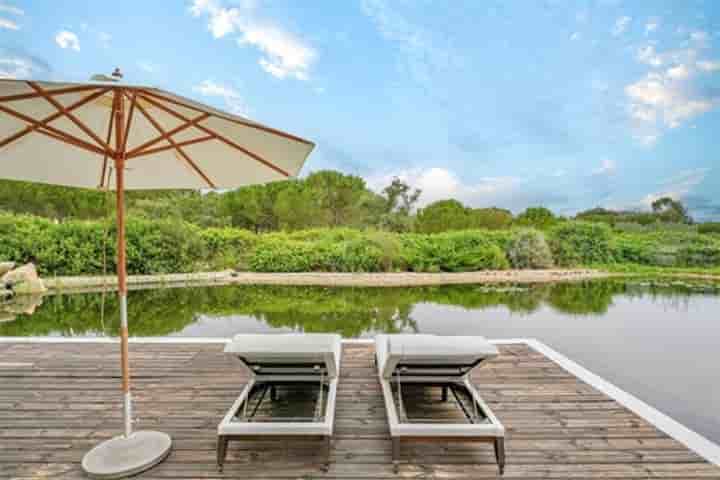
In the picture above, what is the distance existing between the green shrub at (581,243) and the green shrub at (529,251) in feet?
4.29

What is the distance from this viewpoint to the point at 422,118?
17641 mm

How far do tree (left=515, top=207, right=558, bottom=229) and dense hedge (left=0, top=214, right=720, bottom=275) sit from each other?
3.68 meters

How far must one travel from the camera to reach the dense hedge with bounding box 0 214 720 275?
1189 centimetres

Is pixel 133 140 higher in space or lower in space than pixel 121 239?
higher

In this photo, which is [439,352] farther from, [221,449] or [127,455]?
[127,455]

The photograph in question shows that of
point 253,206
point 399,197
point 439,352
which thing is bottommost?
point 439,352

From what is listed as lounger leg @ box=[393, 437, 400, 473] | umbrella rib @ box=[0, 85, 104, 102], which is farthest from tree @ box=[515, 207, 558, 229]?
umbrella rib @ box=[0, 85, 104, 102]

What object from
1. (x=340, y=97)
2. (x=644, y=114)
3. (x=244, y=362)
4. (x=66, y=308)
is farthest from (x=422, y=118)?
(x=244, y=362)

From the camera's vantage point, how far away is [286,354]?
2268 millimetres

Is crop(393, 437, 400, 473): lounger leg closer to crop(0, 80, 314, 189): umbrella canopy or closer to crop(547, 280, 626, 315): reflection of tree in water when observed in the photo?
crop(0, 80, 314, 189): umbrella canopy

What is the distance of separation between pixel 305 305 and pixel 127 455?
21.4ft

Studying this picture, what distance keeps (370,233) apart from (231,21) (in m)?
8.75

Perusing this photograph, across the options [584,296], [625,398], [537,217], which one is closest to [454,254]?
[584,296]

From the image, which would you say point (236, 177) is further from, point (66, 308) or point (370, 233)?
point (370, 233)
